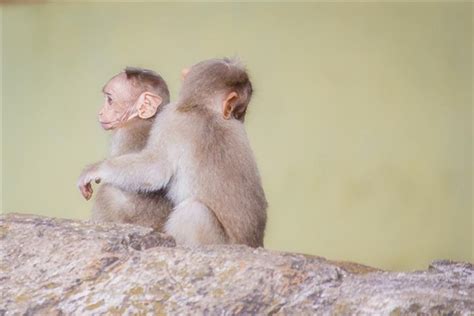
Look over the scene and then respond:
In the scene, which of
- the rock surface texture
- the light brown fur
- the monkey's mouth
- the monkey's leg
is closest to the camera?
the rock surface texture

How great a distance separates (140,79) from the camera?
438cm

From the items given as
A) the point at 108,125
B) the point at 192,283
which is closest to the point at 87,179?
the point at 108,125

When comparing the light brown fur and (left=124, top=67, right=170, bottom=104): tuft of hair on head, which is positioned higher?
(left=124, top=67, right=170, bottom=104): tuft of hair on head

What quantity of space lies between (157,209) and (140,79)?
478 millimetres

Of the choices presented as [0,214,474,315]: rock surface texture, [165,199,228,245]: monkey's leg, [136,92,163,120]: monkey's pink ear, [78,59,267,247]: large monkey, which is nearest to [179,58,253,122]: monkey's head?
[78,59,267,247]: large monkey

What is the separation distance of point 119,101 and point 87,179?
16.2 inches

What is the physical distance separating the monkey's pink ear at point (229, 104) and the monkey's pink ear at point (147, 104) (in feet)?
1.08

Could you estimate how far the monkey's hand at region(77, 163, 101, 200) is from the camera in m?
4.09

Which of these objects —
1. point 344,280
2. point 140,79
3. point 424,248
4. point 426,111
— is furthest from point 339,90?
point 344,280

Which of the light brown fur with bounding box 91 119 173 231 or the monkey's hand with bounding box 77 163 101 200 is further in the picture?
the light brown fur with bounding box 91 119 173 231

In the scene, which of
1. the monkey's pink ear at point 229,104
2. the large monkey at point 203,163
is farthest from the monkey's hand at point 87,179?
the monkey's pink ear at point 229,104

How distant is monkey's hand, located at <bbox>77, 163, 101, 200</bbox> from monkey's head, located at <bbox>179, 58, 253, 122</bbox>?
37 centimetres

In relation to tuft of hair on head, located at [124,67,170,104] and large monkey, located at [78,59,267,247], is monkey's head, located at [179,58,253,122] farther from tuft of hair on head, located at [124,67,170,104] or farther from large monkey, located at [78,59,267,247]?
tuft of hair on head, located at [124,67,170,104]

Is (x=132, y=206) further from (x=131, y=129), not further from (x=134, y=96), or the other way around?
(x=134, y=96)
